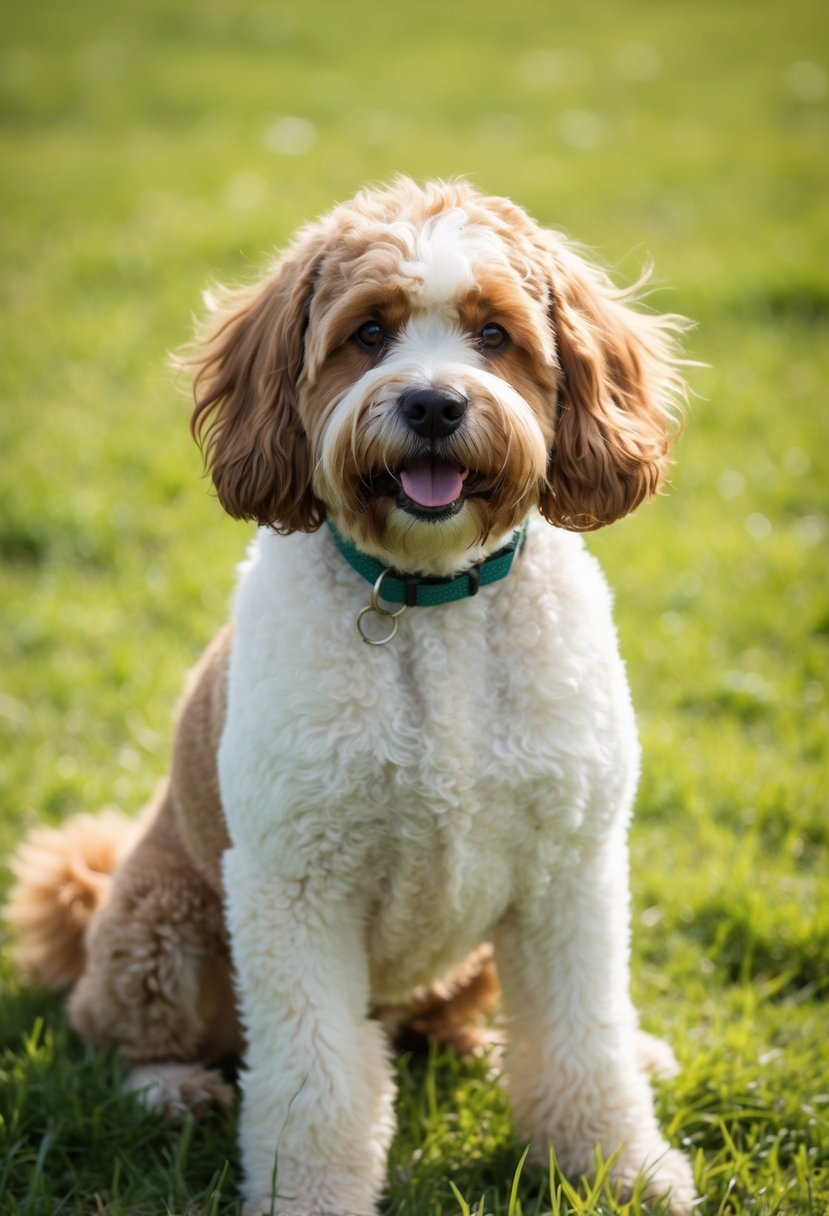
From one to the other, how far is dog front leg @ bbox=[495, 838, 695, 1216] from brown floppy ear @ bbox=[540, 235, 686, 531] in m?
0.76

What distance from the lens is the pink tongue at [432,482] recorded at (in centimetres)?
260

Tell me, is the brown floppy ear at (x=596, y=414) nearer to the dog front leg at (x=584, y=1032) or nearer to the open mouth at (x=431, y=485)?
the open mouth at (x=431, y=485)

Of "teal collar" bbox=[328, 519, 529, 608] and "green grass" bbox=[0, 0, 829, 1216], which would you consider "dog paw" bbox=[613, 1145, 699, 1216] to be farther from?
"teal collar" bbox=[328, 519, 529, 608]

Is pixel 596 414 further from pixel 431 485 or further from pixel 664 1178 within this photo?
pixel 664 1178

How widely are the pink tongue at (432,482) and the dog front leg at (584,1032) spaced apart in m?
0.86

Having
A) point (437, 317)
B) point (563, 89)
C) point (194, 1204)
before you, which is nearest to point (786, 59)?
point (563, 89)

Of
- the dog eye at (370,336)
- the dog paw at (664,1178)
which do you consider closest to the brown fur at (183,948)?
the dog paw at (664,1178)

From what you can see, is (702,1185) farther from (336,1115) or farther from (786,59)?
(786,59)

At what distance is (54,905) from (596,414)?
2.00 m

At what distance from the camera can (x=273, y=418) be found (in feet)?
9.07

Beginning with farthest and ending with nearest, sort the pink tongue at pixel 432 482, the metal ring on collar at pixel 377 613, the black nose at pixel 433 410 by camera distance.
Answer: the metal ring on collar at pixel 377 613, the pink tongue at pixel 432 482, the black nose at pixel 433 410

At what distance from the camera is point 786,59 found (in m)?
14.2

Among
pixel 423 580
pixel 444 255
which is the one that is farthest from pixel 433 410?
pixel 423 580

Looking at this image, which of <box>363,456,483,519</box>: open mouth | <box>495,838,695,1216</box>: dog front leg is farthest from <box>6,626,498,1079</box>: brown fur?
<box>363,456,483,519</box>: open mouth
